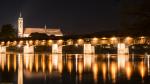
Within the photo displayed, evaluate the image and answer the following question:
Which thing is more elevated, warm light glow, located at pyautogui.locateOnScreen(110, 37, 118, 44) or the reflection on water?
warm light glow, located at pyautogui.locateOnScreen(110, 37, 118, 44)

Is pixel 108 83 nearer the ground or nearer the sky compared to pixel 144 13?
nearer the ground

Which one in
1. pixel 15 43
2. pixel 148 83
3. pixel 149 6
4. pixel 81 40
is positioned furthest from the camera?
pixel 15 43

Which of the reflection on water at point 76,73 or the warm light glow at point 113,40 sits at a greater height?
the warm light glow at point 113,40

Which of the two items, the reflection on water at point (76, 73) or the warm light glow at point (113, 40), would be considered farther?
the warm light glow at point (113, 40)

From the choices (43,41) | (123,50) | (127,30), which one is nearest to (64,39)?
(43,41)

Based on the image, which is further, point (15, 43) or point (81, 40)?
point (15, 43)

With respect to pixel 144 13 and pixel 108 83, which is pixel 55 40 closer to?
pixel 108 83

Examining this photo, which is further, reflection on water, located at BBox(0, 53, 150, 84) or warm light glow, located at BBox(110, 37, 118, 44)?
warm light glow, located at BBox(110, 37, 118, 44)

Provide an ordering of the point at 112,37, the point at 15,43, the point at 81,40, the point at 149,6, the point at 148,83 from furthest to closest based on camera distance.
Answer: the point at 15,43 → the point at 81,40 → the point at 112,37 → the point at 148,83 → the point at 149,6

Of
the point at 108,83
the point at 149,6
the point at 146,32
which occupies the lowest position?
the point at 108,83

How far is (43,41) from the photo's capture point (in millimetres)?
150375

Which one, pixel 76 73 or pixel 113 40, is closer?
pixel 76 73

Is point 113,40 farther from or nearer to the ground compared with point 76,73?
farther from the ground

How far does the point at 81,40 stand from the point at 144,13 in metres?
112
